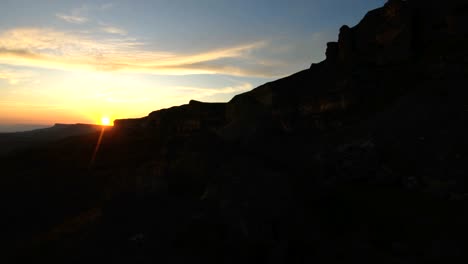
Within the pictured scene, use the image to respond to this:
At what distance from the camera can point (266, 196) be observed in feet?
42.4

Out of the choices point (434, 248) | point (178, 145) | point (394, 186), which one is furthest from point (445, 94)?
point (178, 145)

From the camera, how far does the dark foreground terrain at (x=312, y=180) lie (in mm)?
11906

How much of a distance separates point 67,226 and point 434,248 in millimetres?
19528

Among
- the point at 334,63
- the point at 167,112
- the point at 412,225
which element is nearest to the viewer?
the point at 412,225

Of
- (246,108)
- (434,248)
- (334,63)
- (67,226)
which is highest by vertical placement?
(334,63)

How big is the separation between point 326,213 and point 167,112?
41.7 metres

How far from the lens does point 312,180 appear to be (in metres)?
16.7

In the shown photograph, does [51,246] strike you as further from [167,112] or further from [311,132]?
[167,112]

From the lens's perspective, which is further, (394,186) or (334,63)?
(334,63)

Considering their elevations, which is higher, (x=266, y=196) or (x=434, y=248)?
(x=266, y=196)

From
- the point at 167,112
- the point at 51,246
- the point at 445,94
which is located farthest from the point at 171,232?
the point at 167,112

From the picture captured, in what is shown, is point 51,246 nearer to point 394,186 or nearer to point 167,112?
point 394,186

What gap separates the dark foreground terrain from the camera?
1191 centimetres

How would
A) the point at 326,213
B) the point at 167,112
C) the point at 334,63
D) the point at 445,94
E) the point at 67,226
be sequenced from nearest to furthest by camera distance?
the point at 326,213 < the point at 67,226 < the point at 445,94 < the point at 334,63 < the point at 167,112
